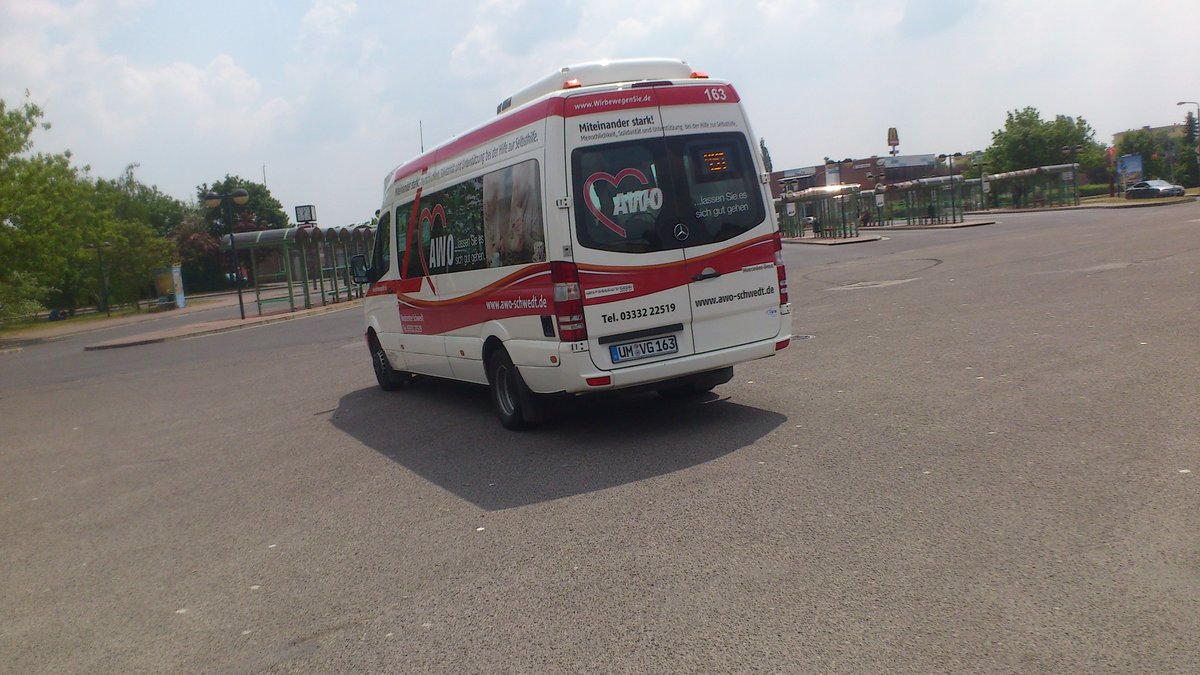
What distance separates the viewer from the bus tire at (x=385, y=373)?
13.1 m

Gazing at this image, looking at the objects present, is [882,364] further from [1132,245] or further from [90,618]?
[1132,245]

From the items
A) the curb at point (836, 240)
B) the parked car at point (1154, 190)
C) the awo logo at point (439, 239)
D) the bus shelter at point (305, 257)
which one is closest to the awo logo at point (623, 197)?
the awo logo at point (439, 239)

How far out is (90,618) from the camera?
5523 millimetres

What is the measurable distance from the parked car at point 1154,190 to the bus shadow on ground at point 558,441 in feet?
203

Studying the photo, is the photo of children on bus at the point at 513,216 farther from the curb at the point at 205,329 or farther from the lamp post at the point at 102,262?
the lamp post at the point at 102,262

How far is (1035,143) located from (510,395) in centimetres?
9050

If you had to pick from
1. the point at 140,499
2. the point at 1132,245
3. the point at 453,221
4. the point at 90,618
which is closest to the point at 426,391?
the point at 453,221

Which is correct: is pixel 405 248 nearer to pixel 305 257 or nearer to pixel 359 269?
pixel 359 269

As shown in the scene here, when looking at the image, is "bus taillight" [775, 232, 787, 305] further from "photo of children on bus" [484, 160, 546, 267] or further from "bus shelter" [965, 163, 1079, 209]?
"bus shelter" [965, 163, 1079, 209]

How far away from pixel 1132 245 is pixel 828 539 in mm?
19979

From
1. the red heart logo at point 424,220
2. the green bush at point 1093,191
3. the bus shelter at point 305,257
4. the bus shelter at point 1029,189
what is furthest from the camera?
the green bush at point 1093,191

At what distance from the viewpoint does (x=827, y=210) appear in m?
52.7

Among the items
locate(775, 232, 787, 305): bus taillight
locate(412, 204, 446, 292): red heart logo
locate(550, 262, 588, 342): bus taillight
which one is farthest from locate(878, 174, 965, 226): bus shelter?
locate(550, 262, 588, 342): bus taillight

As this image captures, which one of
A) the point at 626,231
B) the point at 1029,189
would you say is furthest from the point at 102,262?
the point at 1029,189
